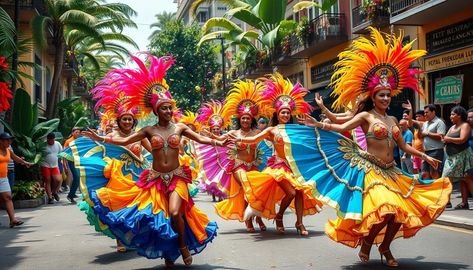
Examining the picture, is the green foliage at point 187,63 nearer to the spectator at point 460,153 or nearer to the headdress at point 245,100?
the headdress at point 245,100

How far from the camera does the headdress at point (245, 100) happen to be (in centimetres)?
1127

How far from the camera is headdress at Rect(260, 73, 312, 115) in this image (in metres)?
10.5

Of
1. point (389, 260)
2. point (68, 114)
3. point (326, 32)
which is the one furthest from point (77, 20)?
point (389, 260)

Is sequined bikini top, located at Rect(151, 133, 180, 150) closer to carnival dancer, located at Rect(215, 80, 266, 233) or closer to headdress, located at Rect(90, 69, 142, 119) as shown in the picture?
headdress, located at Rect(90, 69, 142, 119)

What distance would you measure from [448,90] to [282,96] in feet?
33.7

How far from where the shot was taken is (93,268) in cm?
759

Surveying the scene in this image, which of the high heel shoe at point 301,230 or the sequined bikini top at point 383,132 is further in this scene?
the high heel shoe at point 301,230

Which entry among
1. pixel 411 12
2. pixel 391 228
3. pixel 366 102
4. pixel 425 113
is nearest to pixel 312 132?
pixel 366 102

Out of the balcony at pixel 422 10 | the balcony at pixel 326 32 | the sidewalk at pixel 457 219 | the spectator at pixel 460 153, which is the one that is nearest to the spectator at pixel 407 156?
the spectator at pixel 460 153

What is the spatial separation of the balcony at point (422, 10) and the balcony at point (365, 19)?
129cm

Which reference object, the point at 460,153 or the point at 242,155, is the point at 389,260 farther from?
the point at 460,153

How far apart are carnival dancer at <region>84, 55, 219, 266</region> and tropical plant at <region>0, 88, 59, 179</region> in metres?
10.4

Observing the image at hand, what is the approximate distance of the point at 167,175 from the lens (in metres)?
7.45

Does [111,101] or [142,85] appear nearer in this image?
[142,85]
